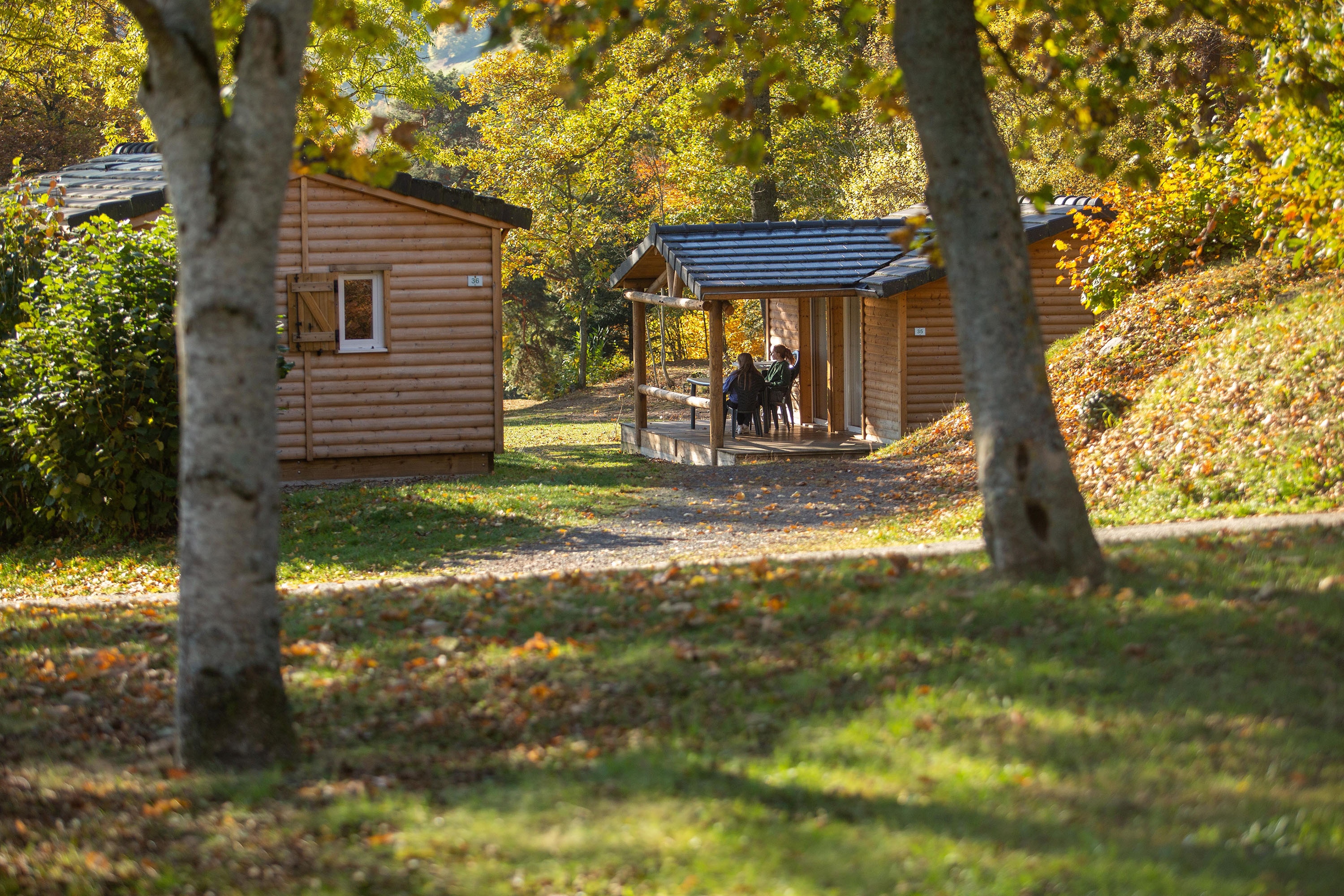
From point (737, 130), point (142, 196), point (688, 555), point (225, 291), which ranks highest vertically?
point (142, 196)

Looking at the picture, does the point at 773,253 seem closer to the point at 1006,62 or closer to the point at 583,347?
the point at 1006,62

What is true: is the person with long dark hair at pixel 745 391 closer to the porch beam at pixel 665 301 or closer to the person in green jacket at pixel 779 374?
the person in green jacket at pixel 779 374

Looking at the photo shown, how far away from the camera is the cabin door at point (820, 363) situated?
76.7 ft

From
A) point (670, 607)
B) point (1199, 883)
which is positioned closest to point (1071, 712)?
point (1199, 883)

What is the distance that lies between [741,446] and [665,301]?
2.75 metres

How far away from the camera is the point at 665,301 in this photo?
2025cm

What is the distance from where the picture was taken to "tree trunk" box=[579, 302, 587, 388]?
41188mm

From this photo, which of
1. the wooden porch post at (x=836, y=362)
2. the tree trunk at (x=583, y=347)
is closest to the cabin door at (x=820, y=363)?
the wooden porch post at (x=836, y=362)

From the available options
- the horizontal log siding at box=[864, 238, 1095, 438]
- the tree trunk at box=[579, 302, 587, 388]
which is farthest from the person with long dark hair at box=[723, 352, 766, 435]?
the tree trunk at box=[579, 302, 587, 388]

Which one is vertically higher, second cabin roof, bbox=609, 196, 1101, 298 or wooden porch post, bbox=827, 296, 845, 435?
second cabin roof, bbox=609, 196, 1101, 298

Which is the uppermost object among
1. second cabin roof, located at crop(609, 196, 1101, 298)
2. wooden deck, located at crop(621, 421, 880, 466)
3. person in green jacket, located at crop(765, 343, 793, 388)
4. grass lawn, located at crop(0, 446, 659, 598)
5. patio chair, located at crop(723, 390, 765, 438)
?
second cabin roof, located at crop(609, 196, 1101, 298)

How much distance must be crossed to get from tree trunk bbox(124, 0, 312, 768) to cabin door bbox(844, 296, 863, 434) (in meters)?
17.8

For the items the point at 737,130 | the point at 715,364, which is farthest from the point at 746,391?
the point at 737,130

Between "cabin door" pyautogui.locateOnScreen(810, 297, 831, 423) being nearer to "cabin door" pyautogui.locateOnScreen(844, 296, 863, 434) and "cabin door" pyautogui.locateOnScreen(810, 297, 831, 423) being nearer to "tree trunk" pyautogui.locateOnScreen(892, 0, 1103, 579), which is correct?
"cabin door" pyautogui.locateOnScreen(844, 296, 863, 434)
